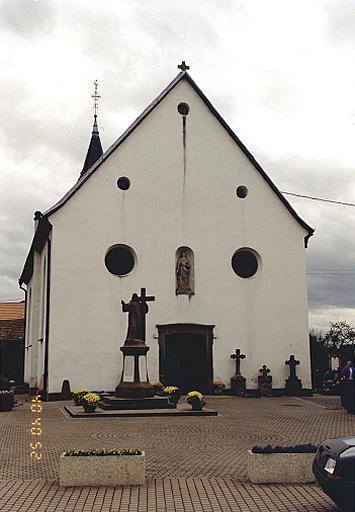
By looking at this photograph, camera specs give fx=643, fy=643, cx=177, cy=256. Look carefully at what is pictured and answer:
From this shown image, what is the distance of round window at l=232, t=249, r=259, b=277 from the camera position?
2841cm

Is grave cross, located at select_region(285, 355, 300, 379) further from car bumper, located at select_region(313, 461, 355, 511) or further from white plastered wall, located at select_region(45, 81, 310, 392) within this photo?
car bumper, located at select_region(313, 461, 355, 511)

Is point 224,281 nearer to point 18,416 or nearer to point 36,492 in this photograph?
point 18,416

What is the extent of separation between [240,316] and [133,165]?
792 cm

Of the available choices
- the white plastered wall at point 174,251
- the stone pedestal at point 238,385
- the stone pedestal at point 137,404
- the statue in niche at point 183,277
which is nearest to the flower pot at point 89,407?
the stone pedestal at point 137,404

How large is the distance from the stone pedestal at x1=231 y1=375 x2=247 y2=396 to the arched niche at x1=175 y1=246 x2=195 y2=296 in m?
4.00

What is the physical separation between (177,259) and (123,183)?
3944 mm

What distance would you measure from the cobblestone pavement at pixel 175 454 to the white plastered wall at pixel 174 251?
5.02 meters

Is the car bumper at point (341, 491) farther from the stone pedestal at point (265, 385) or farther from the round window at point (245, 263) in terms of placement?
the round window at point (245, 263)

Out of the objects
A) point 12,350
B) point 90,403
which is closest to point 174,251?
point 90,403

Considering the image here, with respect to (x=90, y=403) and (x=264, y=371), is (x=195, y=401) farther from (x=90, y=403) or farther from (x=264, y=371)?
(x=264, y=371)

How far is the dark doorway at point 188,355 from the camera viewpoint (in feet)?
87.9

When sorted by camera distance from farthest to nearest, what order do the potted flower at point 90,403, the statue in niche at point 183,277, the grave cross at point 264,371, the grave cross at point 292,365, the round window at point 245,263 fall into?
1. the round window at point 245,263
2. the grave cross at point 292,365
3. the grave cross at point 264,371
4. the statue in niche at point 183,277
5. the potted flower at point 90,403

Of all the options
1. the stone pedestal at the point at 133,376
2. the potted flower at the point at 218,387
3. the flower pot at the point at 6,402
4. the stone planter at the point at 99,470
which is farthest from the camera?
the potted flower at the point at 218,387

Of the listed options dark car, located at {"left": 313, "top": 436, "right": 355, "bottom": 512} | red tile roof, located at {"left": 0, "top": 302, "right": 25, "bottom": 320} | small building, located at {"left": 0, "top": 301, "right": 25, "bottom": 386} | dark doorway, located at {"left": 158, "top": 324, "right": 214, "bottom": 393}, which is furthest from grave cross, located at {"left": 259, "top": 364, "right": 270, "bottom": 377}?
red tile roof, located at {"left": 0, "top": 302, "right": 25, "bottom": 320}
